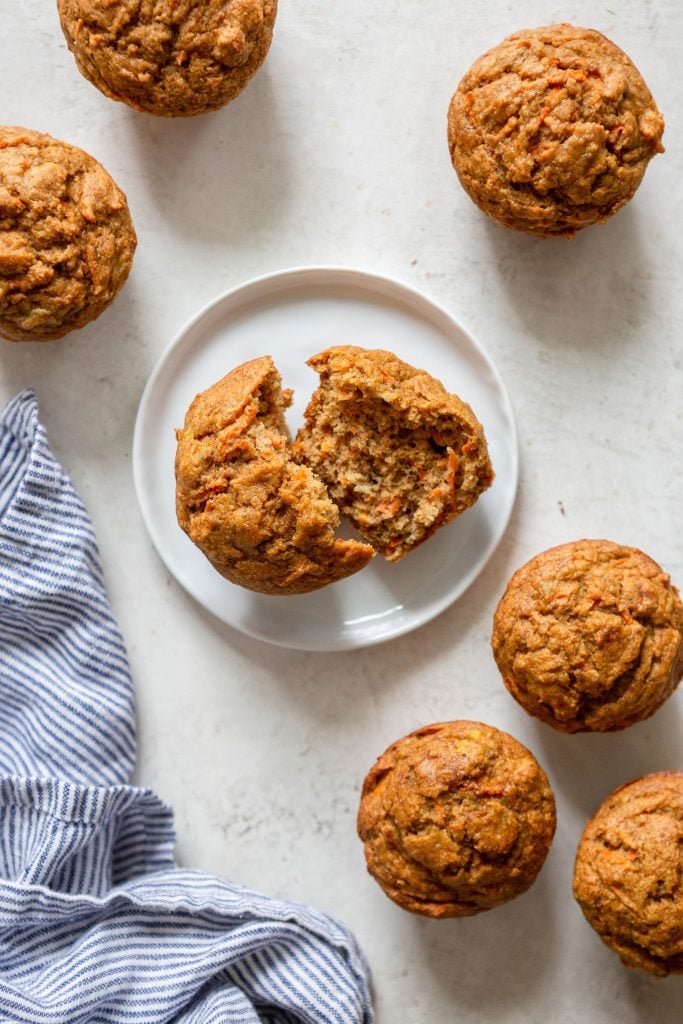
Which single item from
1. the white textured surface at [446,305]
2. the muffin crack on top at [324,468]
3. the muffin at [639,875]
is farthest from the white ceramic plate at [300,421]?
the muffin at [639,875]

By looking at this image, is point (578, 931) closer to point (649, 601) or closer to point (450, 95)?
point (649, 601)

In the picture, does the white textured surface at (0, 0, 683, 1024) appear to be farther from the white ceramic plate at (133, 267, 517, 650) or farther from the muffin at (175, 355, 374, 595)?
the muffin at (175, 355, 374, 595)

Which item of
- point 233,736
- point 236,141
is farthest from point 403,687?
point 236,141

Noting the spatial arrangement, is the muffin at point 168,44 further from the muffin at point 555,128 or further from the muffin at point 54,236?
the muffin at point 555,128

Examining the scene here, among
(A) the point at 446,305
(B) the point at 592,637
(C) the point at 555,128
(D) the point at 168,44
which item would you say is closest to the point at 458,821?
(B) the point at 592,637

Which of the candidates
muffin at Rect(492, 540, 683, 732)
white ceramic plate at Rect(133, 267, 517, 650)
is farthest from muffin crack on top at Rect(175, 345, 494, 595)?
muffin at Rect(492, 540, 683, 732)
